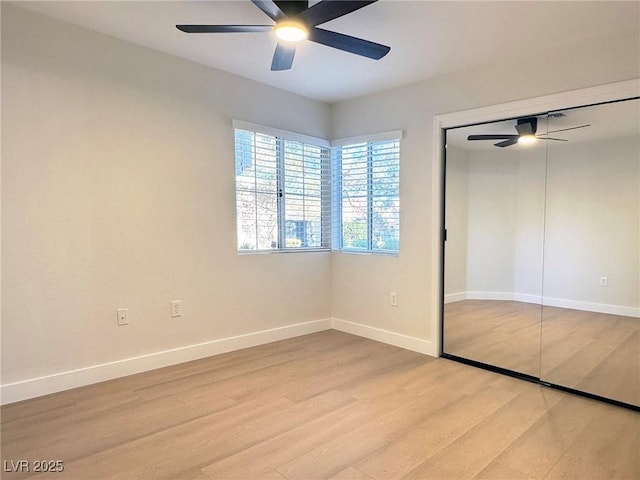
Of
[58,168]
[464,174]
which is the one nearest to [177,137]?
[58,168]

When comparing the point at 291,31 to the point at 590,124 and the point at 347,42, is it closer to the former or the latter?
the point at 347,42

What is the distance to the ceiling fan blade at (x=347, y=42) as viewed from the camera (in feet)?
7.09

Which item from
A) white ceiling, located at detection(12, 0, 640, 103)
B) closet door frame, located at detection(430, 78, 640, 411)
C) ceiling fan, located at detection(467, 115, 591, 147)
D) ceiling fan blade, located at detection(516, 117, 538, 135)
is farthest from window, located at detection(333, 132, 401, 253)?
ceiling fan blade, located at detection(516, 117, 538, 135)

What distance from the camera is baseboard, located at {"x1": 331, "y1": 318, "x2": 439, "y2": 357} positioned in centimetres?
358

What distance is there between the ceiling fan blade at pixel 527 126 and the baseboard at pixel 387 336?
197 cm

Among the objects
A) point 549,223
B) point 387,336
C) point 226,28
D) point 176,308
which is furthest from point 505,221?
point 176,308

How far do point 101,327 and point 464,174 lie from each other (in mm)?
3260

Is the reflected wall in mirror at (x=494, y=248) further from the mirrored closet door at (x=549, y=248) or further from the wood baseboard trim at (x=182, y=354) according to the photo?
the wood baseboard trim at (x=182, y=354)

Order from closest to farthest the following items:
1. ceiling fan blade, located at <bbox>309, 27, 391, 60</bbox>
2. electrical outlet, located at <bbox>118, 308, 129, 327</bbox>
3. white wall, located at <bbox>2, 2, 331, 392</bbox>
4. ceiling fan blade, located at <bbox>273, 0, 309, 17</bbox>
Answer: ceiling fan blade, located at <bbox>273, 0, 309, 17</bbox>, ceiling fan blade, located at <bbox>309, 27, 391, 60</bbox>, white wall, located at <bbox>2, 2, 331, 392</bbox>, electrical outlet, located at <bbox>118, 308, 129, 327</bbox>

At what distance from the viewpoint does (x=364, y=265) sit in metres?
4.11

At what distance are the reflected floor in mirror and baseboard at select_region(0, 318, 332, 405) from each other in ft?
5.52

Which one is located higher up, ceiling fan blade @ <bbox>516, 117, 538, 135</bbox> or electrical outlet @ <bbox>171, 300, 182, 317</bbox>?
ceiling fan blade @ <bbox>516, 117, 538, 135</bbox>

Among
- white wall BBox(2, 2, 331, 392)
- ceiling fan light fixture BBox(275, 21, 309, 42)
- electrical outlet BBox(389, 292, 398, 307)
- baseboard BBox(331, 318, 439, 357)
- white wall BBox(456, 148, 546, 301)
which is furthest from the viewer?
electrical outlet BBox(389, 292, 398, 307)

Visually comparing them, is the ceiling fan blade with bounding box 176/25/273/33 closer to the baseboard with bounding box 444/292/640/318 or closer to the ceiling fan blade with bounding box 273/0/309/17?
the ceiling fan blade with bounding box 273/0/309/17
